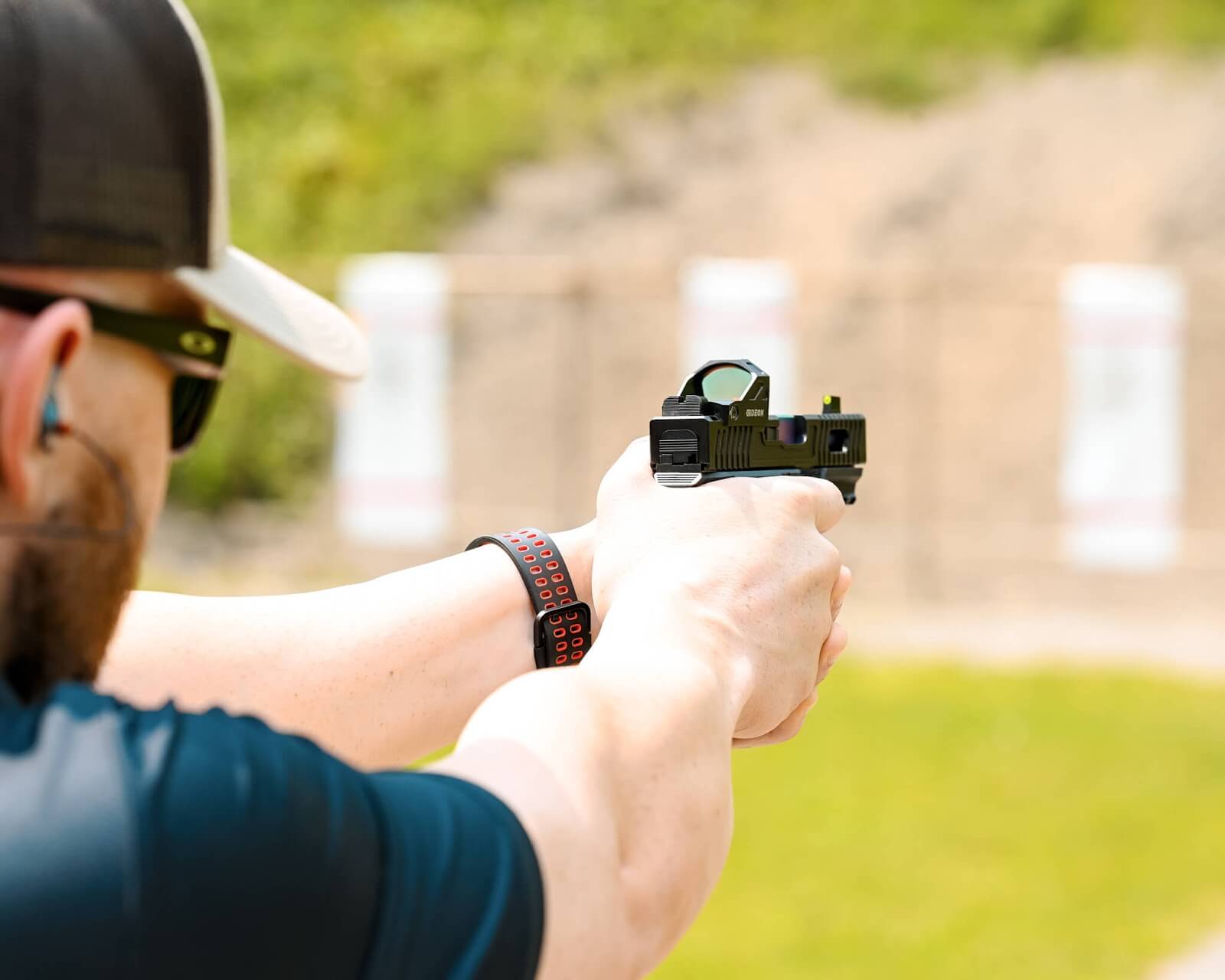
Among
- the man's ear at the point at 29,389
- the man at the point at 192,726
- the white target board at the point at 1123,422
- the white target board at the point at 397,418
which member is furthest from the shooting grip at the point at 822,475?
the white target board at the point at 397,418

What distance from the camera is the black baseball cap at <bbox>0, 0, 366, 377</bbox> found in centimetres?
92

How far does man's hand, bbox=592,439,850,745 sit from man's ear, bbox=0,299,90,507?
438 mm

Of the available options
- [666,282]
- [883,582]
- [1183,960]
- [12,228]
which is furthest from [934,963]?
[666,282]

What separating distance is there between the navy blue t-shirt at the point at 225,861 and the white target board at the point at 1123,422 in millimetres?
8695

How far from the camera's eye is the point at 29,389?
90cm

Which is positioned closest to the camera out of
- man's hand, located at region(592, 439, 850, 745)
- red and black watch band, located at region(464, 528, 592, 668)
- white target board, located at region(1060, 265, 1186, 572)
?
man's hand, located at region(592, 439, 850, 745)

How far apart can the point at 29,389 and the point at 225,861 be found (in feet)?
0.89

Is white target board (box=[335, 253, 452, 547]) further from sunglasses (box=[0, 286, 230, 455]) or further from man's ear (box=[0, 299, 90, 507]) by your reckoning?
man's ear (box=[0, 299, 90, 507])

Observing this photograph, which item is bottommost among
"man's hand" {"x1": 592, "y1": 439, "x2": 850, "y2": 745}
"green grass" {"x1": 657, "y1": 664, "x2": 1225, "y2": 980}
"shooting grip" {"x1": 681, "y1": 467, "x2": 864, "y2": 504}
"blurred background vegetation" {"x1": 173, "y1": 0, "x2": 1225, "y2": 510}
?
"green grass" {"x1": 657, "y1": 664, "x2": 1225, "y2": 980}

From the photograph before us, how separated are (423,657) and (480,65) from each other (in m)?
13.2

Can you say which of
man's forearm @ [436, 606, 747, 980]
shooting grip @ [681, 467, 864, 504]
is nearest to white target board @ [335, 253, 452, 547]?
shooting grip @ [681, 467, 864, 504]

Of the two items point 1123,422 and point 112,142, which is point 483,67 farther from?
point 112,142

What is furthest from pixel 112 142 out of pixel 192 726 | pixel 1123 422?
pixel 1123 422

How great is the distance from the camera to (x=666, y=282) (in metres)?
11.2
